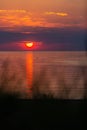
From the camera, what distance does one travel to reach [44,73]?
6059 millimetres

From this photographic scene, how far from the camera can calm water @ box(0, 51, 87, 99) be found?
5875 millimetres

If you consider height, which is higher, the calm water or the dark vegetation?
the calm water

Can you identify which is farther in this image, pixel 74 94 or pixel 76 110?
pixel 74 94

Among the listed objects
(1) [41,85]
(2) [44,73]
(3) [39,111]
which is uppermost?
(2) [44,73]

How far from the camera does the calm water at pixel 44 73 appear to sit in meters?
5.88

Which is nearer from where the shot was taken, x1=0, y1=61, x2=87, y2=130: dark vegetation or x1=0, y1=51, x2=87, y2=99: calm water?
x1=0, y1=61, x2=87, y2=130: dark vegetation

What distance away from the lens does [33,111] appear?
544cm

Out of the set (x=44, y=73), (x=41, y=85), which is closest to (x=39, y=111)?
(x=41, y=85)

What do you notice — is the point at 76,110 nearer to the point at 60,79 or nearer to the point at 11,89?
the point at 60,79

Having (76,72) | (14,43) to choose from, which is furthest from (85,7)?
(14,43)

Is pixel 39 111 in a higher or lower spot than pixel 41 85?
lower

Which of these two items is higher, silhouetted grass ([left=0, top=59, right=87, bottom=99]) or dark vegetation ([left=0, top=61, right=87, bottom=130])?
silhouetted grass ([left=0, top=59, right=87, bottom=99])

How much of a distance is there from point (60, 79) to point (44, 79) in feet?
0.82

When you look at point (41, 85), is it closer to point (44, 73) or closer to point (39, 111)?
point (44, 73)
